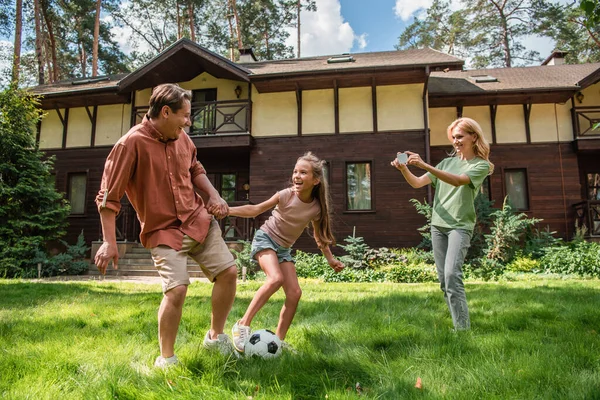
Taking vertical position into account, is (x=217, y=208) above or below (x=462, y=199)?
below

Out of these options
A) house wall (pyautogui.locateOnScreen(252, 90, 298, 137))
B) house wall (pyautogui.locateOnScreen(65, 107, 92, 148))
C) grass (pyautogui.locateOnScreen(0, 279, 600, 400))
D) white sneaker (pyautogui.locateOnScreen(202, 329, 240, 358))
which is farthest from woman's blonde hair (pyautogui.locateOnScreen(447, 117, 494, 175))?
house wall (pyautogui.locateOnScreen(65, 107, 92, 148))

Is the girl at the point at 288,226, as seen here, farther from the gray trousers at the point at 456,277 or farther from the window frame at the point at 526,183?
the window frame at the point at 526,183

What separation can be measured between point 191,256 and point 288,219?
3.14ft

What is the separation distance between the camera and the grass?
2.07 m

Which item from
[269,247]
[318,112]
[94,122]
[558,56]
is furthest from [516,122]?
[94,122]

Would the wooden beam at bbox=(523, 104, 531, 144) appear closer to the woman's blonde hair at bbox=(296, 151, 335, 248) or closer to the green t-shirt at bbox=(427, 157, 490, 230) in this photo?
the green t-shirt at bbox=(427, 157, 490, 230)

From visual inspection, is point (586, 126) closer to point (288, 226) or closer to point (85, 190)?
point (288, 226)

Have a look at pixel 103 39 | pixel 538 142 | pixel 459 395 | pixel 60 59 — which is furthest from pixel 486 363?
pixel 60 59

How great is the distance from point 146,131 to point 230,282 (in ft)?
3.98

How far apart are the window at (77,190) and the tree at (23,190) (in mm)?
3280

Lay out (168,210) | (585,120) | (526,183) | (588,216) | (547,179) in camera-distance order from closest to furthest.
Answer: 1. (168,210)
2. (588,216)
3. (547,179)
4. (526,183)
5. (585,120)

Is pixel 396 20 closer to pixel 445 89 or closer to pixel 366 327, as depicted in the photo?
pixel 445 89

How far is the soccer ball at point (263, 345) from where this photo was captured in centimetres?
277

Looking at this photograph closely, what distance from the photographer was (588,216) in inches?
506
